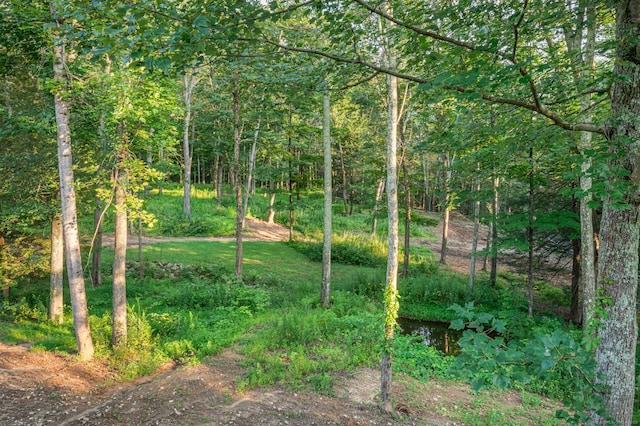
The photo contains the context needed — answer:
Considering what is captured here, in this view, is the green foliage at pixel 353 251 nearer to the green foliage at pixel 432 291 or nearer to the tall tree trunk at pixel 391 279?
the green foliage at pixel 432 291

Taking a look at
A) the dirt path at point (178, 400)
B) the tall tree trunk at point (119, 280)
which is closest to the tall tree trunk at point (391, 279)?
the dirt path at point (178, 400)

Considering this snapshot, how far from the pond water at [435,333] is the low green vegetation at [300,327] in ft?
1.22

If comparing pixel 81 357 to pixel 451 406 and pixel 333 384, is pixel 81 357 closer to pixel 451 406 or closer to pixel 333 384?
pixel 333 384

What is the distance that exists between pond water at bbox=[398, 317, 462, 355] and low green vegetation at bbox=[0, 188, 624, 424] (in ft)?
1.22

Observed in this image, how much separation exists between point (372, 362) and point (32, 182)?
365 inches

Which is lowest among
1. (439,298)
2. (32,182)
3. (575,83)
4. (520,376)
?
(439,298)

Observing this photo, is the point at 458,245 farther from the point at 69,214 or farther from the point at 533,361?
the point at 533,361

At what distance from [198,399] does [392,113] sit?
18.7 feet

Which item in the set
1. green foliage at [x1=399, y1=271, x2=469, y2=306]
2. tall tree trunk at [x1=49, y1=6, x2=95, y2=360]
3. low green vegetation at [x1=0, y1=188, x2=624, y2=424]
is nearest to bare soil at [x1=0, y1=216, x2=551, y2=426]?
low green vegetation at [x1=0, y1=188, x2=624, y2=424]

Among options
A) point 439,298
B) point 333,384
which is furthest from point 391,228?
point 439,298

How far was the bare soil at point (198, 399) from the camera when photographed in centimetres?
522

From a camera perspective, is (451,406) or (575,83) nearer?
(575,83)

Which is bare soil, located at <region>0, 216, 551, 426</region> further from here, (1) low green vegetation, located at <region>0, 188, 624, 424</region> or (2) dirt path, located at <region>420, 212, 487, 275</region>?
(2) dirt path, located at <region>420, 212, 487, 275</region>

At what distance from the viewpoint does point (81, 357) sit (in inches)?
272
